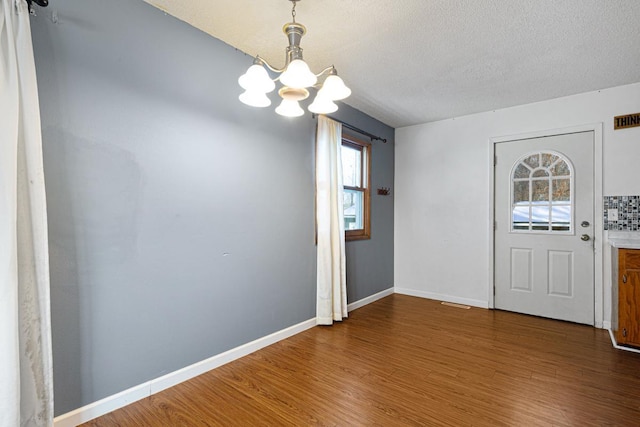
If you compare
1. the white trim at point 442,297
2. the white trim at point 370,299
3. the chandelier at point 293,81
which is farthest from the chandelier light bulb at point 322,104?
the white trim at point 442,297

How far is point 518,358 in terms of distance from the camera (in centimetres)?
253

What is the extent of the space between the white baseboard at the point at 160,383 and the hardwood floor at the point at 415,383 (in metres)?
0.05

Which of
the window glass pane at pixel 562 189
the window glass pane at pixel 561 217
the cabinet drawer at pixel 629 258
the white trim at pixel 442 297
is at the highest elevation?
the window glass pane at pixel 562 189

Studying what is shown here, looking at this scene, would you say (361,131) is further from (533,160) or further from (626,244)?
(626,244)

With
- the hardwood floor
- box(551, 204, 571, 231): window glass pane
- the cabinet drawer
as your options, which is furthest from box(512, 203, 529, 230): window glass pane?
the hardwood floor

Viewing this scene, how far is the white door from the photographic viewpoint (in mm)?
3340

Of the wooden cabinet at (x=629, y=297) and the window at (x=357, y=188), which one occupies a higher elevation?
the window at (x=357, y=188)

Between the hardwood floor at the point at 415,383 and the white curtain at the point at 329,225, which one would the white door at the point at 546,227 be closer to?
the hardwood floor at the point at 415,383

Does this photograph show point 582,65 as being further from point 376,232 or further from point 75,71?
point 75,71

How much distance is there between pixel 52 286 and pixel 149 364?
766mm

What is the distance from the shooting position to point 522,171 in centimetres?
371

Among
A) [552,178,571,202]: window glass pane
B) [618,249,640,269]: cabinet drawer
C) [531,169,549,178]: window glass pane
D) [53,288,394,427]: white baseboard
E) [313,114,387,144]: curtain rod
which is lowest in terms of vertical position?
[53,288,394,427]: white baseboard

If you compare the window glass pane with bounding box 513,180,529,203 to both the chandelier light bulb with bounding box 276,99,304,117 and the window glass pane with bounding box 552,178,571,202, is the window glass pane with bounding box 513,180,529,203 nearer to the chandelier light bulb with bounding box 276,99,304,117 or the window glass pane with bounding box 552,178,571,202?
the window glass pane with bounding box 552,178,571,202

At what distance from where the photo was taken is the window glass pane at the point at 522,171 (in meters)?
3.67
